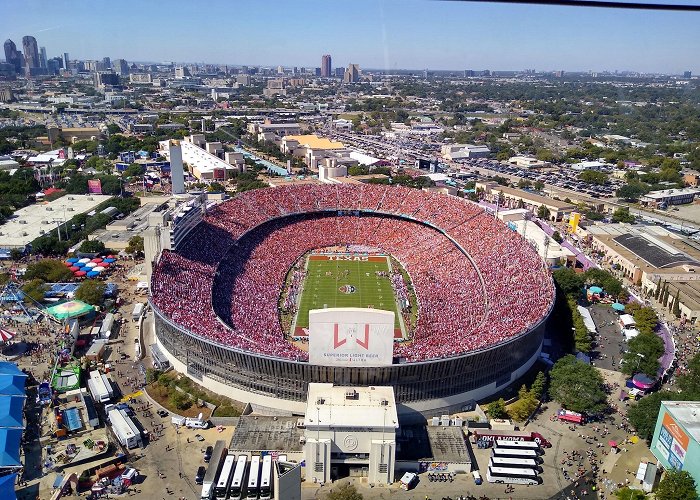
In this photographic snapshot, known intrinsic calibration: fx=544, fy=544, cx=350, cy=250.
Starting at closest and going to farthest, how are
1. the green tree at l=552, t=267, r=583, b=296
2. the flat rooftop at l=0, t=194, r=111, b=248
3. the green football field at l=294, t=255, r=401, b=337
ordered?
the green football field at l=294, t=255, r=401, b=337 < the green tree at l=552, t=267, r=583, b=296 < the flat rooftop at l=0, t=194, r=111, b=248

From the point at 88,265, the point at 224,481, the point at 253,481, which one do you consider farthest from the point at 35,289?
the point at 253,481

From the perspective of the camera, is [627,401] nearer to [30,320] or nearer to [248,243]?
[248,243]

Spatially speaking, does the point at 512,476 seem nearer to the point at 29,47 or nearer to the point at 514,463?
the point at 514,463

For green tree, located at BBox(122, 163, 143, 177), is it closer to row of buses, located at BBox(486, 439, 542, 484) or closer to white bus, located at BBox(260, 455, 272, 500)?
white bus, located at BBox(260, 455, 272, 500)

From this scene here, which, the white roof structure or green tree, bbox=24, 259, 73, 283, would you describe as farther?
green tree, bbox=24, 259, 73, 283

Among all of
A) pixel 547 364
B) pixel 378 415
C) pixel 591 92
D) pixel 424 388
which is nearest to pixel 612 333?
pixel 547 364

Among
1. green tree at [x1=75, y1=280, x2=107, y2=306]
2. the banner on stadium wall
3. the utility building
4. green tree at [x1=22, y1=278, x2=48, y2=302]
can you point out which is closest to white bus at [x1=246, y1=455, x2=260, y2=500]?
the utility building

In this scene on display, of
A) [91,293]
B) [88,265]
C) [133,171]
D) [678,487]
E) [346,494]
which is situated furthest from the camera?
[133,171]
